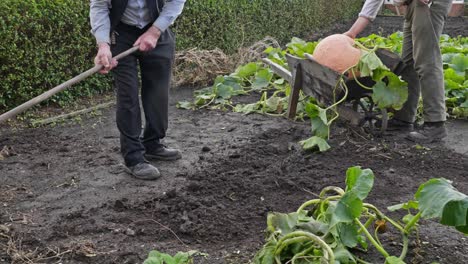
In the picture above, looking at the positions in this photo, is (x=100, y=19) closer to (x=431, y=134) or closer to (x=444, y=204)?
(x=444, y=204)

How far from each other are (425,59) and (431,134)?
2.51 ft

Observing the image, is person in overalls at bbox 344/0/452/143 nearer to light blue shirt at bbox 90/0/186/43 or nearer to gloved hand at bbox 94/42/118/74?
light blue shirt at bbox 90/0/186/43

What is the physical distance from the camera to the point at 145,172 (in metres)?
5.22

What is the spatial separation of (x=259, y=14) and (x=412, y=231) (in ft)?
30.5

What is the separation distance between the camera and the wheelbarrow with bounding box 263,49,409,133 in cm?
598

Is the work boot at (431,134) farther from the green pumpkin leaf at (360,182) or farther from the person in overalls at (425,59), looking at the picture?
the green pumpkin leaf at (360,182)

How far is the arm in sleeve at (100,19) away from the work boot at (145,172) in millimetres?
1065

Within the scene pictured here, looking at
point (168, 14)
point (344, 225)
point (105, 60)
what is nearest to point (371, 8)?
point (168, 14)

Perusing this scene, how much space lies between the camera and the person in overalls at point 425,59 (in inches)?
236

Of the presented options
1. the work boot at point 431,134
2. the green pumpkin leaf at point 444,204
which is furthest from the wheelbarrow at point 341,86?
the green pumpkin leaf at point 444,204

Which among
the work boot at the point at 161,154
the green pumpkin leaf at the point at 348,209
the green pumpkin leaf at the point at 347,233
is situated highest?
the green pumpkin leaf at the point at 348,209

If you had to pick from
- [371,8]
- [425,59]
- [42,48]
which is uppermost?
[371,8]

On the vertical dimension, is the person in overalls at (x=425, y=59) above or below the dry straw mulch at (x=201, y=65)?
above

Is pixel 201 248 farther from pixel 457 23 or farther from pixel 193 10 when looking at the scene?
pixel 457 23
